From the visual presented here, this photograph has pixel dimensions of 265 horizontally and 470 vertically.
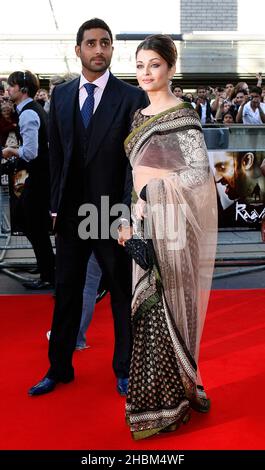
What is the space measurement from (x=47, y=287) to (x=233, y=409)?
2919 millimetres

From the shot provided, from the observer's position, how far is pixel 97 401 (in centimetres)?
353

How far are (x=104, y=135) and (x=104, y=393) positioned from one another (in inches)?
49.5

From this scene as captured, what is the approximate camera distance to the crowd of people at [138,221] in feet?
10.2

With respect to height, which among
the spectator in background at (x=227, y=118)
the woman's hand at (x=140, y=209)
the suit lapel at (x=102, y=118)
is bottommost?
the woman's hand at (x=140, y=209)

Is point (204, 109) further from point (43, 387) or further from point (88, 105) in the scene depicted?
point (43, 387)

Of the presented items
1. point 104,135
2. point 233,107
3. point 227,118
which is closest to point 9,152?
point 104,135

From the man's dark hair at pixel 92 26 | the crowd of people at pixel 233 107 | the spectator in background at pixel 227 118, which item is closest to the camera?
the man's dark hair at pixel 92 26

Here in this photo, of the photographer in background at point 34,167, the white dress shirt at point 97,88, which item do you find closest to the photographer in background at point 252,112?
the photographer in background at point 34,167

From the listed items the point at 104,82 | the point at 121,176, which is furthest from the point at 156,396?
the point at 104,82

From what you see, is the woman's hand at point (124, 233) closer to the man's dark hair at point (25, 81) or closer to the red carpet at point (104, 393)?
the red carpet at point (104, 393)

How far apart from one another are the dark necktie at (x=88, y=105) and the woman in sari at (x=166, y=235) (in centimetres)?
45

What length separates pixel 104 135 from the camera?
11.5ft

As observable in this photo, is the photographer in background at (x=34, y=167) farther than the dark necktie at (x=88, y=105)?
Yes

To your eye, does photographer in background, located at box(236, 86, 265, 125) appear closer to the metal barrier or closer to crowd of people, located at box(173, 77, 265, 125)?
crowd of people, located at box(173, 77, 265, 125)
